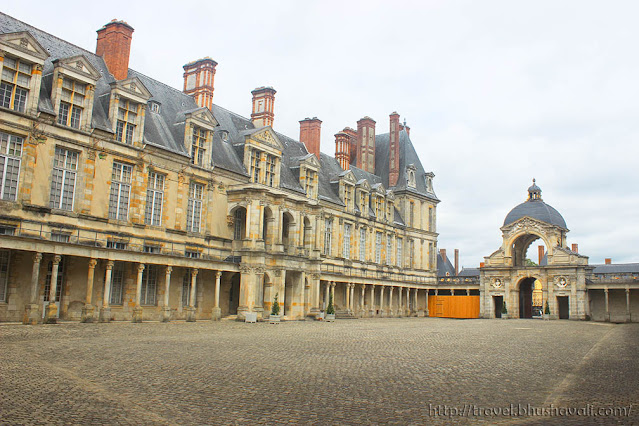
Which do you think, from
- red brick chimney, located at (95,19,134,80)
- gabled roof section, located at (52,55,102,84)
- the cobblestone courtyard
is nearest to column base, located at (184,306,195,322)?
the cobblestone courtyard

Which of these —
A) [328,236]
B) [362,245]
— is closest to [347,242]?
[362,245]

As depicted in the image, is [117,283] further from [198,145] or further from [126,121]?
[198,145]

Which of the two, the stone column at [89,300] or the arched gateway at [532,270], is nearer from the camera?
the stone column at [89,300]

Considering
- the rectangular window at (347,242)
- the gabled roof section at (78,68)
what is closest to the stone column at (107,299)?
the gabled roof section at (78,68)

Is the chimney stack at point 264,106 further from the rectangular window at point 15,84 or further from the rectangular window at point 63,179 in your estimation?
the rectangular window at point 15,84

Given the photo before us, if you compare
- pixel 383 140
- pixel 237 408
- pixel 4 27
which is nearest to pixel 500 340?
pixel 237 408

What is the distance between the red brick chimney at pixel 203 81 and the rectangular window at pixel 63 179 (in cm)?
1273

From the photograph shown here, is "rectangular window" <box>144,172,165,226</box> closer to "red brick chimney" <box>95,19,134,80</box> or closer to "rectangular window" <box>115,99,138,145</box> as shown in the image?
"rectangular window" <box>115,99,138,145</box>

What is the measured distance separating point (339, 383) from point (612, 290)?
48618mm

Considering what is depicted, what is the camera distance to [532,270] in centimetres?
5238

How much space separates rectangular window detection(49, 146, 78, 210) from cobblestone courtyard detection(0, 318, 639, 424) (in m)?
8.88

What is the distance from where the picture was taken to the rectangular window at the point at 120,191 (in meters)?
27.3

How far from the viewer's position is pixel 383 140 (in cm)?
6078

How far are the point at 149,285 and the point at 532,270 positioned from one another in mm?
37412
